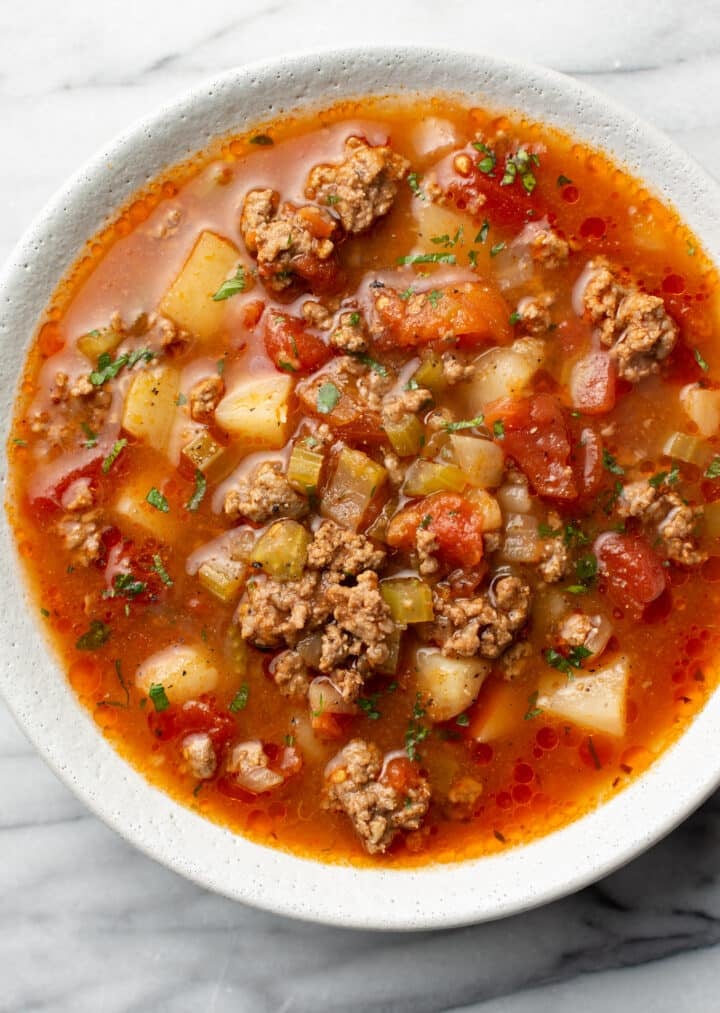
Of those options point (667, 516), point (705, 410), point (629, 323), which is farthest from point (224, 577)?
point (705, 410)

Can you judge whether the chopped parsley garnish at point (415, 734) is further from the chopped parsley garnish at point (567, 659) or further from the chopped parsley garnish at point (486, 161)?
the chopped parsley garnish at point (486, 161)

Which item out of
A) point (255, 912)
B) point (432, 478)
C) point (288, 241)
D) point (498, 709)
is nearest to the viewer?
point (288, 241)

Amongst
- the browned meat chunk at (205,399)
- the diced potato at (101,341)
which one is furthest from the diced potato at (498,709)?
the diced potato at (101,341)

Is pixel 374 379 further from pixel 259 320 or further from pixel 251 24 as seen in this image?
pixel 251 24

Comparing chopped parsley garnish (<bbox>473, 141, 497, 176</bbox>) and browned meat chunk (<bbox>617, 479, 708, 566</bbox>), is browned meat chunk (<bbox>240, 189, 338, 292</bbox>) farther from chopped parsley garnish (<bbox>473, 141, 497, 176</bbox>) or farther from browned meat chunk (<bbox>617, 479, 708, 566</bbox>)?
browned meat chunk (<bbox>617, 479, 708, 566</bbox>)

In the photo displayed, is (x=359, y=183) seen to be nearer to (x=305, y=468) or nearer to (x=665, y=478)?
(x=305, y=468)

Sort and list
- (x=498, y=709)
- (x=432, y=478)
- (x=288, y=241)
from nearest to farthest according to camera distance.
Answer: (x=288, y=241) → (x=432, y=478) → (x=498, y=709)
